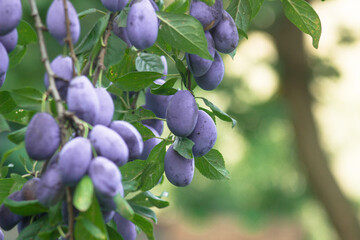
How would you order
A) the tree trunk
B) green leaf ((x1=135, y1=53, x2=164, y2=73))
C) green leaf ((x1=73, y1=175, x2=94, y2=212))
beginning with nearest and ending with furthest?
green leaf ((x1=73, y1=175, x2=94, y2=212)), green leaf ((x1=135, y1=53, x2=164, y2=73)), the tree trunk

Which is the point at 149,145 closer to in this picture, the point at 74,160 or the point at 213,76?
the point at 213,76

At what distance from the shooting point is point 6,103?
47 centimetres

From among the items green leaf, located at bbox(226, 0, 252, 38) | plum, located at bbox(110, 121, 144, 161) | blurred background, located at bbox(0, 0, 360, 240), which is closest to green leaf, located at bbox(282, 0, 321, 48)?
green leaf, located at bbox(226, 0, 252, 38)

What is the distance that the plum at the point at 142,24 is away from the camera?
0.41 m

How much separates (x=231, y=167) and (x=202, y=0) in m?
5.91

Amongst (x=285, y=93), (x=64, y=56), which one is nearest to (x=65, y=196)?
(x=64, y=56)

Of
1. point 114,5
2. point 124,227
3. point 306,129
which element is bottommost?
point 306,129

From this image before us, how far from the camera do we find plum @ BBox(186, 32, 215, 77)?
46cm

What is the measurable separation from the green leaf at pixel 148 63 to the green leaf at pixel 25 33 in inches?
4.1

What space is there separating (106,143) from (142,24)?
4.8 inches

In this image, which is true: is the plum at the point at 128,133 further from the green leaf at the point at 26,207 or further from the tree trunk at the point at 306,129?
the tree trunk at the point at 306,129

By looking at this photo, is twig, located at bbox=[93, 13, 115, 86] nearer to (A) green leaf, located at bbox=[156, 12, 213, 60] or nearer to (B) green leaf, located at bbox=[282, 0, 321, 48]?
(A) green leaf, located at bbox=[156, 12, 213, 60]

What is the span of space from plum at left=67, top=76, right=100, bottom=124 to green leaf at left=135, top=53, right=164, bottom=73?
0.19 meters

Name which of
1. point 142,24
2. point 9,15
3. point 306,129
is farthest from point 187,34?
point 306,129
